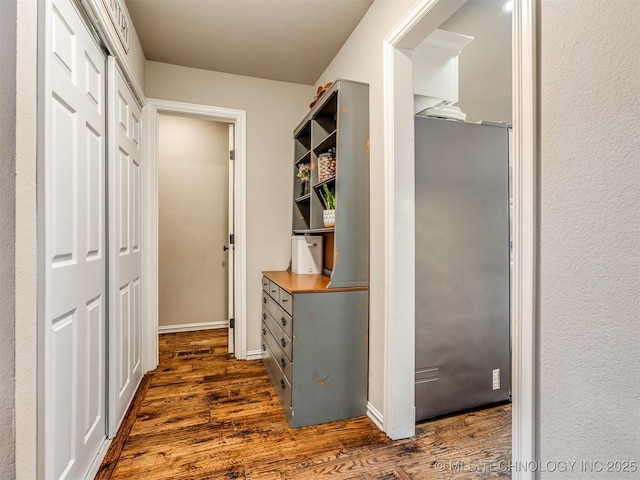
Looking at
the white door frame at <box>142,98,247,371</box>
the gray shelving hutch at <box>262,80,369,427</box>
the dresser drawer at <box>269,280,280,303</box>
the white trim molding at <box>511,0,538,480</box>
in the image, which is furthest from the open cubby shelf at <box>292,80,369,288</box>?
the white door frame at <box>142,98,247,371</box>

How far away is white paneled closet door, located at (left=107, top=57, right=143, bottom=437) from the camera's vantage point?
1740 mm

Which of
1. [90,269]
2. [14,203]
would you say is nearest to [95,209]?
[90,269]

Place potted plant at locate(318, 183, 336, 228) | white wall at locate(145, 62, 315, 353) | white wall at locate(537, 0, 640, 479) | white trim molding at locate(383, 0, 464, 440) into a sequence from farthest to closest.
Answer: white wall at locate(145, 62, 315, 353)
potted plant at locate(318, 183, 336, 228)
white trim molding at locate(383, 0, 464, 440)
white wall at locate(537, 0, 640, 479)

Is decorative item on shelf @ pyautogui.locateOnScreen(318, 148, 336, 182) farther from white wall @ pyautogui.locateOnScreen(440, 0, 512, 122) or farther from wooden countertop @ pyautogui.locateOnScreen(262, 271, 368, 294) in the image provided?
white wall @ pyautogui.locateOnScreen(440, 0, 512, 122)

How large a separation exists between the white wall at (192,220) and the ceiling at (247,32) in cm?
115

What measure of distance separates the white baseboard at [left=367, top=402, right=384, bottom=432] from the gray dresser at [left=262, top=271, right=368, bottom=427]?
0.04 m

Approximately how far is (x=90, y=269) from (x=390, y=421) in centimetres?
171

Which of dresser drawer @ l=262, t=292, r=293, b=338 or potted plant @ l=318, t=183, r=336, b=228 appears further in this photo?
potted plant @ l=318, t=183, r=336, b=228

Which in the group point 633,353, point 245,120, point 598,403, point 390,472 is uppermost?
point 245,120

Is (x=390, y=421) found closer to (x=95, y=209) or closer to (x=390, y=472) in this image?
(x=390, y=472)

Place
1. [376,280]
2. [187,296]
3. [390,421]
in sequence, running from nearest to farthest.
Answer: [390,421] → [376,280] → [187,296]

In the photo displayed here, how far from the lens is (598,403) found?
83cm

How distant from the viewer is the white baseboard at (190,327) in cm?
367

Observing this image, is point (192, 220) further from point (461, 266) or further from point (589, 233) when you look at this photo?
point (589, 233)
